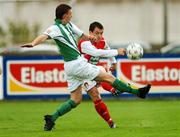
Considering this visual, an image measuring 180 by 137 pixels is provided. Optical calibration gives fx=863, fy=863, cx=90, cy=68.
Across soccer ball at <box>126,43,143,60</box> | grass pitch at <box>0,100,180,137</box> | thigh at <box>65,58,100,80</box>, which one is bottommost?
grass pitch at <box>0,100,180,137</box>

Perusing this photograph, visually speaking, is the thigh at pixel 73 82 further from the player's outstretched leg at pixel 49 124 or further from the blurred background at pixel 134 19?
the blurred background at pixel 134 19

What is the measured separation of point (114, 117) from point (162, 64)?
5.89 metres

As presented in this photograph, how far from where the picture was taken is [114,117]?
19.6m

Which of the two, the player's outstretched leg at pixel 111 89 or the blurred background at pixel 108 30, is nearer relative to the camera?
the player's outstretched leg at pixel 111 89

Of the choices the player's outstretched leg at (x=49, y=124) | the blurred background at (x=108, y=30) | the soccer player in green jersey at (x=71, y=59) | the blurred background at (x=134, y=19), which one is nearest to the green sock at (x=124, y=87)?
the soccer player in green jersey at (x=71, y=59)

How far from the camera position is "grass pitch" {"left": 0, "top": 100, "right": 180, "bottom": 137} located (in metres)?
15.6

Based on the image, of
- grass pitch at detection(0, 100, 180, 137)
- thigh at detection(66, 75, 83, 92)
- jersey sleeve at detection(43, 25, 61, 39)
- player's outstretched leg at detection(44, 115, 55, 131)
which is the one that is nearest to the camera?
grass pitch at detection(0, 100, 180, 137)

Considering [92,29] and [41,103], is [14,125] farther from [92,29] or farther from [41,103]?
[41,103]

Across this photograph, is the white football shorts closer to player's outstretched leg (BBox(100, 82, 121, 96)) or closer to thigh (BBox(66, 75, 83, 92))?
thigh (BBox(66, 75, 83, 92))

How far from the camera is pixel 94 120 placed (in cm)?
1891

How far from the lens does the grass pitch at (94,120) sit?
15.6m

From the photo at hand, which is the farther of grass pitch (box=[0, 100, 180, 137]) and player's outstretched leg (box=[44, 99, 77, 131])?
player's outstretched leg (box=[44, 99, 77, 131])

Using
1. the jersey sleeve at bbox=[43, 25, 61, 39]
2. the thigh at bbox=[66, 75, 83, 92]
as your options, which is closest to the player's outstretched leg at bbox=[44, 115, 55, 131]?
the thigh at bbox=[66, 75, 83, 92]

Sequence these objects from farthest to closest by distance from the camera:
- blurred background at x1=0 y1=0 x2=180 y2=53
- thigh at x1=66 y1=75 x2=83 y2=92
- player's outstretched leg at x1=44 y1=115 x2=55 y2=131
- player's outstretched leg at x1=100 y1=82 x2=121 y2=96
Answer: blurred background at x1=0 y1=0 x2=180 y2=53 → player's outstretched leg at x1=100 y1=82 x2=121 y2=96 → thigh at x1=66 y1=75 x2=83 y2=92 → player's outstretched leg at x1=44 y1=115 x2=55 y2=131
